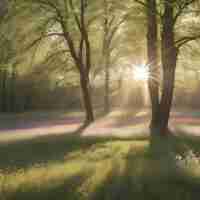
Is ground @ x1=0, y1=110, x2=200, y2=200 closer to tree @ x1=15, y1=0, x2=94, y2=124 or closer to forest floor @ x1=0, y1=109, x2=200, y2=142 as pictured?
forest floor @ x1=0, y1=109, x2=200, y2=142

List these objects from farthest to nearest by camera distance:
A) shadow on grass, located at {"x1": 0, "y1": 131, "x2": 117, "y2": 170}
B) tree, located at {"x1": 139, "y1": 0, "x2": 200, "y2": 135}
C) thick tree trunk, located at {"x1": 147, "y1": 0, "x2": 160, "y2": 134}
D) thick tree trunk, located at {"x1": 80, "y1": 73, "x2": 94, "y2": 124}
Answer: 1. thick tree trunk, located at {"x1": 80, "y1": 73, "x2": 94, "y2": 124}
2. thick tree trunk, located at {"x1": 147, "y1": 0, "x2": 160, "y2": 134}
3. tree, located at {"x1": 139, "y1": 0, "x2": 200, "y2": 135}
4. shadow on grass, located at {"x1": 0, "y1": 131, "x2": 117, "y2": 170}

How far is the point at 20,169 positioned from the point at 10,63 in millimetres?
12221

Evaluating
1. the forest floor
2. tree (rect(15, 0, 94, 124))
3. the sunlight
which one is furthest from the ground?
tree (rect(15, 0, 94, 124))

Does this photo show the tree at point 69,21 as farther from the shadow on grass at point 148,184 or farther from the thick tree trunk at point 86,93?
the shadow on grass at point 148,184

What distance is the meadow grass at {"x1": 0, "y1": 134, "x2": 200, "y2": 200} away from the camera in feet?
21.6

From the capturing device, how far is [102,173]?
771cm

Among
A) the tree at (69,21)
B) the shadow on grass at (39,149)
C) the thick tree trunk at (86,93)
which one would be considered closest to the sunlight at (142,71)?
the thick tree trunk at (86,93)

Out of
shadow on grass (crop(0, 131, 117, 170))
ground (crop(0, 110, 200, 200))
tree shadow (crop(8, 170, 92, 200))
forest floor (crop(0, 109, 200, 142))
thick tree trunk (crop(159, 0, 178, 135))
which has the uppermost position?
thick tree trunk (crop(159, 0, 178, 135))

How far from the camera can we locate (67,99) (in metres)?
43.7

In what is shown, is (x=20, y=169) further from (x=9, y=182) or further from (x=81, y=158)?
(x=81, y=158)

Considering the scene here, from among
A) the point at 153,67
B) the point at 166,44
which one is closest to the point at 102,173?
the point at 166,44

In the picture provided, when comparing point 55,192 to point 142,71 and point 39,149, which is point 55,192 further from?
point 142,71

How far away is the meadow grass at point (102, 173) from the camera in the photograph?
6578 mm

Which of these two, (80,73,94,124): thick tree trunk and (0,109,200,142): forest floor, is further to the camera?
(80,73,94,124): thick tree trunk
